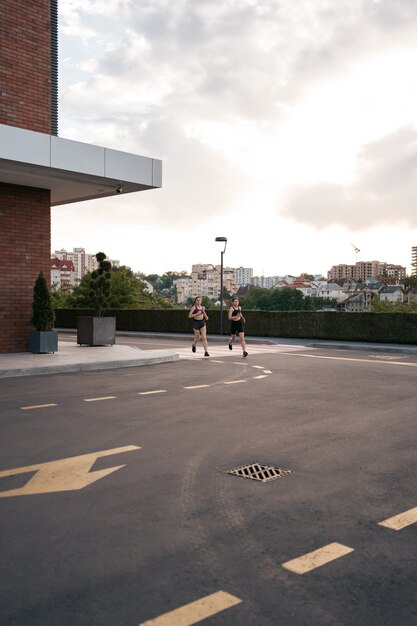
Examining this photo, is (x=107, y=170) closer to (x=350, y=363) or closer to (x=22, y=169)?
(x=22, y=169)

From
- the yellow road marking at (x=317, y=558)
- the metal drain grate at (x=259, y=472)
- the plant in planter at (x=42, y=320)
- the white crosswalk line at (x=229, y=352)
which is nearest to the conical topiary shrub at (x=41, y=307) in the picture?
the plant in planter at (x=42, y=320)

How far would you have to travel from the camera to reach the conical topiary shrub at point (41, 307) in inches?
637

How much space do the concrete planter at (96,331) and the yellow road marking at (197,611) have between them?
16569 mm

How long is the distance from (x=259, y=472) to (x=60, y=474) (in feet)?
5.99

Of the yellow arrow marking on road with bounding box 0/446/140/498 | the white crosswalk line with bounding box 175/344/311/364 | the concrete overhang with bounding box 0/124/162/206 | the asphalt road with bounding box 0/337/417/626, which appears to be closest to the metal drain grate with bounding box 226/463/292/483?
the asphalt road with bounding box 0/337/417/626

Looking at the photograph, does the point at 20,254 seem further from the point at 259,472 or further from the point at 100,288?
the point at 259,472

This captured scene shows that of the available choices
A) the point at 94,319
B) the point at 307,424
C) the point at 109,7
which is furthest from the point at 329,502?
the point at 94,319

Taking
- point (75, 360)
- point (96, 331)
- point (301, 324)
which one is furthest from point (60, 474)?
point (301, 324)

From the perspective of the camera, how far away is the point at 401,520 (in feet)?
14.2

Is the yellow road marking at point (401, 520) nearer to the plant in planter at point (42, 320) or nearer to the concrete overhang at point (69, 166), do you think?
the concrete overhang at point (69, 166)

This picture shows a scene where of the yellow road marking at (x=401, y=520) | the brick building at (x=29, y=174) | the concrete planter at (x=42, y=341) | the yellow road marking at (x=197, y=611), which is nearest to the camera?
the yellow road marking at (x=197, y=611)

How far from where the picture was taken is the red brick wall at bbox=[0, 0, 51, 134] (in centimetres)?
1611

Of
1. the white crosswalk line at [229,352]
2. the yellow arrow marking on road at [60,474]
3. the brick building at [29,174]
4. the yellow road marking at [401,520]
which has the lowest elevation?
the yellow arrow marking on road at [60,474]

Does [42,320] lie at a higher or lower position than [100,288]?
lower
